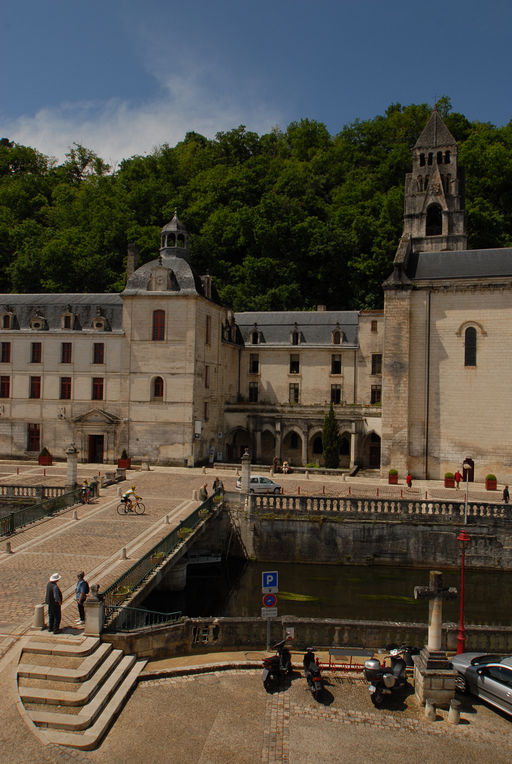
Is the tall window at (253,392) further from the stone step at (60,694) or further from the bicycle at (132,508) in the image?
the stone step at (60,694)

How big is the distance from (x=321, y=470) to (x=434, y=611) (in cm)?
2304

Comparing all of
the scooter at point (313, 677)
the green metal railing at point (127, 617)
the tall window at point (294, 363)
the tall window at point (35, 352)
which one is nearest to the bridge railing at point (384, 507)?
the green metal railing at point (127, 617)

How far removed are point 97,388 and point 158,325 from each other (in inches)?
226

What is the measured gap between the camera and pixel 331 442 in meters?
38.6

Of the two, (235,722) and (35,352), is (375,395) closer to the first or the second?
(35,352)

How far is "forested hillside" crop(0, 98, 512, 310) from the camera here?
189 ft

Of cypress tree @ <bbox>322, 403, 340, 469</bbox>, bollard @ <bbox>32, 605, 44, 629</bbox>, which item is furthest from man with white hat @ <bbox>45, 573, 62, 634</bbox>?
cypress tree @ <bbox>322, 403, 340, 469</bbox>

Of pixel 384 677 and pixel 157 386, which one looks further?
pixel 157 386

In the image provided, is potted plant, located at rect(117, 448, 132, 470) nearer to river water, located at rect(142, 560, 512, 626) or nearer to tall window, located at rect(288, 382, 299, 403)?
river water, located at rect(142, 560, 512, 626)

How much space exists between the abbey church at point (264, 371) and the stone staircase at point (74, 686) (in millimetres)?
23994

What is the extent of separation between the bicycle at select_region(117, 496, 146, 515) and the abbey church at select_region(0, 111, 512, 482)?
12291 mm

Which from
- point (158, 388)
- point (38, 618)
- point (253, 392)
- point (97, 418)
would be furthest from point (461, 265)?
point (38, 618)

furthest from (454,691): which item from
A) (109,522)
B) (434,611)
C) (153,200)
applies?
(153,200)

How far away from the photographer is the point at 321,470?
35469 mm
